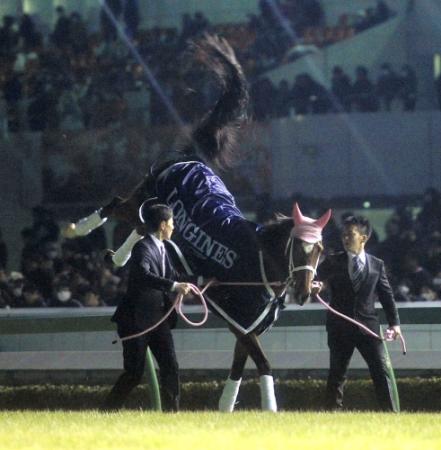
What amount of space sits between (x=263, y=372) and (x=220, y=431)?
193 cm

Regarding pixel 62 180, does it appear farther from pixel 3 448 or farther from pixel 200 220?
pixel 3 448

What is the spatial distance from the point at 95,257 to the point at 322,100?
405cm

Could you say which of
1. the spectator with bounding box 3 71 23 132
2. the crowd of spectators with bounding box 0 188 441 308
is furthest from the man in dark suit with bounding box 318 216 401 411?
the spectator with bounding box 3 71 23 132

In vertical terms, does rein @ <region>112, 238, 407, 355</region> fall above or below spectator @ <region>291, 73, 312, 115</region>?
below

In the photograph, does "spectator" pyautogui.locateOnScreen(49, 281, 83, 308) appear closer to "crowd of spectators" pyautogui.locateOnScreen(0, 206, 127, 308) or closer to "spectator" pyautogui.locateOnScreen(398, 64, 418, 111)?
"crowd of spectators" pyautogui.locateOnScreen(0, 206, 127, 308)

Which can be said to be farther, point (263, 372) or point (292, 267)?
point (263, 372)

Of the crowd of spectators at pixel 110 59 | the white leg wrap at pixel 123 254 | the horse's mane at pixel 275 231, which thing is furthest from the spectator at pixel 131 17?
the horse's mane at pixel 275 231

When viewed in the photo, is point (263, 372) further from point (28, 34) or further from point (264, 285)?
A: point (28, 34)

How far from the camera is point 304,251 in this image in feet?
28.5

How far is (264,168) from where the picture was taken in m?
18.5

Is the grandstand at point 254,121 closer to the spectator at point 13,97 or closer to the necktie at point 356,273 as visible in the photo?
the spectator at point 13,97

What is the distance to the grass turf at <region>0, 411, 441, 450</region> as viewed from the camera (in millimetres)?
6469

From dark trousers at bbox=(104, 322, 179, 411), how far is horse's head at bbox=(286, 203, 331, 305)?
2.97ft

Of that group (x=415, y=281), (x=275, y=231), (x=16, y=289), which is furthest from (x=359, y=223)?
(x=16, y=289)
